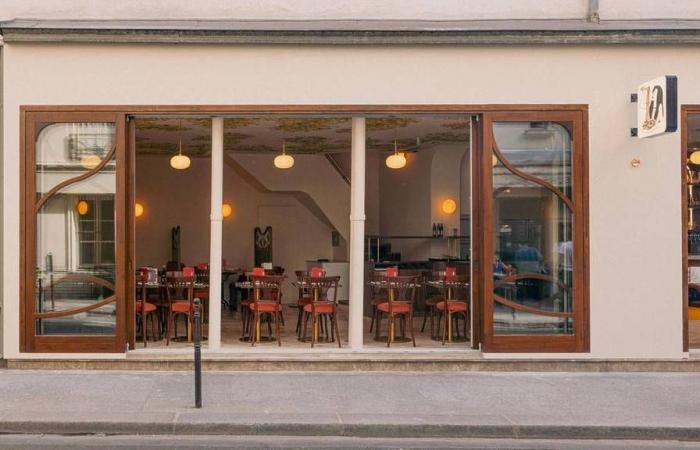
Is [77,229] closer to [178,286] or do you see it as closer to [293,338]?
[178,286]

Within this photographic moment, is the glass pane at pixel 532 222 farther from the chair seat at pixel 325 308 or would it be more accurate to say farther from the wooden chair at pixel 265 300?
the wooden chair at pixel 265 300

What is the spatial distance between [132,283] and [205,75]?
3097 mm

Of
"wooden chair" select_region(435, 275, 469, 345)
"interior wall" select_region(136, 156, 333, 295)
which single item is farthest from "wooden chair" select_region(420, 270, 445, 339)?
"interior wall" select_region(136, 156, 333, 295)

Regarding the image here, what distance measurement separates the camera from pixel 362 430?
8109 millimetres

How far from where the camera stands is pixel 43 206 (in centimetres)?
1109

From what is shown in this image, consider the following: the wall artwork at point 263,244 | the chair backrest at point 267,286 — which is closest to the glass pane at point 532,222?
the chair backrest at point 267,286

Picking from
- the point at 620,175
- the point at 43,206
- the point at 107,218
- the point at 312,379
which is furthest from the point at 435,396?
the point at 43,206

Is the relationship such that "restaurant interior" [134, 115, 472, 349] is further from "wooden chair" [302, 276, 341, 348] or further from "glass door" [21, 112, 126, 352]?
"glass door" [21, 112, 126, 352]

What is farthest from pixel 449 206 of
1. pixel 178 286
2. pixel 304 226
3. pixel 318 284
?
pixel 178 286

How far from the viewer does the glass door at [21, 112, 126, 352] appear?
11016 mm

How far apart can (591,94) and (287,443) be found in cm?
665

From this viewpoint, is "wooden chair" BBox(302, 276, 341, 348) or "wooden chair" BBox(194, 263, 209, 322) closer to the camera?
"wooden chair" BBox(302, 276, 341, 348)

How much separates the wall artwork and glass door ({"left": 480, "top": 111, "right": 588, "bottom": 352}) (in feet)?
36.2

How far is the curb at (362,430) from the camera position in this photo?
26.4 ft
